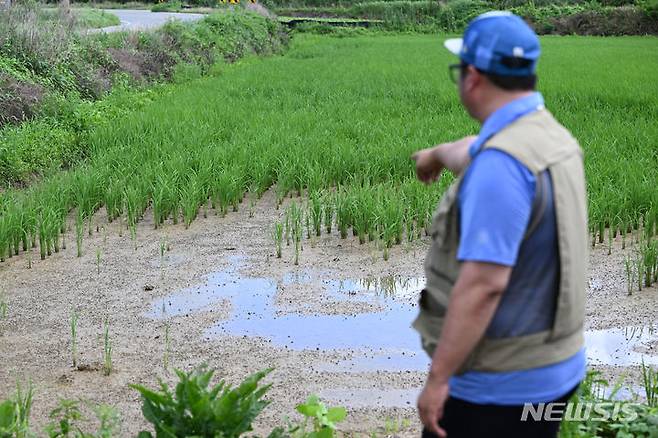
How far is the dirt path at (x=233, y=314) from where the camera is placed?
3.76m

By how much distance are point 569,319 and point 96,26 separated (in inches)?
807

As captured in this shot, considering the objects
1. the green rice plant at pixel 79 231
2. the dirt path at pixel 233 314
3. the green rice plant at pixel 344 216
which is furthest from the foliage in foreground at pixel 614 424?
the green rice plant at pixel 79 231

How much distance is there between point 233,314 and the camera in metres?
4.74

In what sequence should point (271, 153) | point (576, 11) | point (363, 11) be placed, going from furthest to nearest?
point (363, 11)
point (576, 11)
point (271, 153)

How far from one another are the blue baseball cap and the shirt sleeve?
0.59ft

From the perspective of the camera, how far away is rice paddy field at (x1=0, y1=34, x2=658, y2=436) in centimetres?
401

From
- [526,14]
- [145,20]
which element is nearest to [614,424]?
[145,20]

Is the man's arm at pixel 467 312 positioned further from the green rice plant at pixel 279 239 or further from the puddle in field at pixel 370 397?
the green rice plant at pixel 279 239

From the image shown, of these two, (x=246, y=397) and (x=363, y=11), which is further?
(x=363, y=11)

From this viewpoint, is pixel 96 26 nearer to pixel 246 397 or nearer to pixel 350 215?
pixel 350 215

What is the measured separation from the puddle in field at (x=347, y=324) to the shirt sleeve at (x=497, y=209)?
2.41 m

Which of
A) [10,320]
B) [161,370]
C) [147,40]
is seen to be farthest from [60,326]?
[147,40]

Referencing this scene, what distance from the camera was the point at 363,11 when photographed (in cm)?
4109

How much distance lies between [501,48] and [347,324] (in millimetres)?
3048
